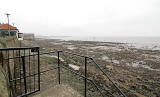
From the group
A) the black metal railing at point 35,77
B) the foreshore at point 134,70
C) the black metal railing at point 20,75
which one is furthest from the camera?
the foreshore at point 134,70

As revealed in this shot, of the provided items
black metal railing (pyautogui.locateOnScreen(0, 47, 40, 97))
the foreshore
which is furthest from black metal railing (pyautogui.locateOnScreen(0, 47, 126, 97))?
the foreshore

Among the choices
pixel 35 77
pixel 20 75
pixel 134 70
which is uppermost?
pixel 20 75

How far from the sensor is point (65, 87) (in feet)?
15.1

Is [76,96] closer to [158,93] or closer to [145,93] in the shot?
[145,93]

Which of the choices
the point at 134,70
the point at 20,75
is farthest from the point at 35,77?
the point at 134,70

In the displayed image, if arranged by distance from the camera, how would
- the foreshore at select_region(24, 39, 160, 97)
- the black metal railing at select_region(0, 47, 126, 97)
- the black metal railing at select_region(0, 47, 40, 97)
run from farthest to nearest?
the foreshore at select_region(24, 39, 160, 97) → the black metal railing at select_region(0, 47, 126, 97) → the black metal railing at select_region(0, 47, 40, 97)

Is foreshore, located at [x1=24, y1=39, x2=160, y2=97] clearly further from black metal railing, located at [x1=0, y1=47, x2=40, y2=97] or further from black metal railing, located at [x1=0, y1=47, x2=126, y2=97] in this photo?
black metal railing, located at [x1=0, y1=47, x2=40, y2=97]

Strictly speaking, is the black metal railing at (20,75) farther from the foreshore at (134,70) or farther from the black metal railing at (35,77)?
the foreshore at (134,70)

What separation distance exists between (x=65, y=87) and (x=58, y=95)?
640mm

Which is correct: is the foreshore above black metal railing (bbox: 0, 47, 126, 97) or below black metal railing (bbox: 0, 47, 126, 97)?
below

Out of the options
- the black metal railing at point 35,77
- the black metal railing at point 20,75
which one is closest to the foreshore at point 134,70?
the black metal railing at point 35,77

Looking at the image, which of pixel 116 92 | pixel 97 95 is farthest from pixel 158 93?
pixel 97 95

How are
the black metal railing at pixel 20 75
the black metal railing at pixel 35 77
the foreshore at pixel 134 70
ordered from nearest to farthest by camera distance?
the black metal railing at pixel 20 75 < the black metal railing at pixel 35 77 < the foreshore at pixel 134 70

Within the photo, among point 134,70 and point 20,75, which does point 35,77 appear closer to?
point 20,75
